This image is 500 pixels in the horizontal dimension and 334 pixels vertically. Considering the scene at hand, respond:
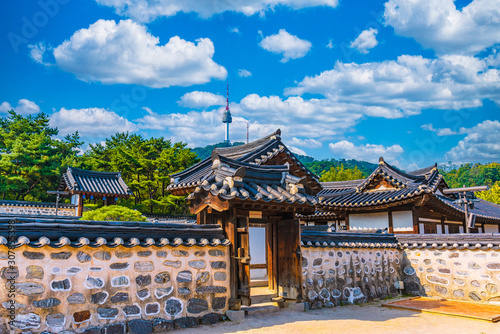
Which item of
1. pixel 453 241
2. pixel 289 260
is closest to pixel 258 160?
pixel 289 260

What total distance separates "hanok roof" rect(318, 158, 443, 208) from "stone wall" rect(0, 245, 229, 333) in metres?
9.54

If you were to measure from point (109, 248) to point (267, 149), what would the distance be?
9.47 metres

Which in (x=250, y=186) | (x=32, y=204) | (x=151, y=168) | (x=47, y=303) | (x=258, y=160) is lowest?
(x=47, y=303)

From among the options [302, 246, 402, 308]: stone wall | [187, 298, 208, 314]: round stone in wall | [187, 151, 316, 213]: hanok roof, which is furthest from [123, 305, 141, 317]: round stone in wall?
[302, 246, 402, 308]: stone wall

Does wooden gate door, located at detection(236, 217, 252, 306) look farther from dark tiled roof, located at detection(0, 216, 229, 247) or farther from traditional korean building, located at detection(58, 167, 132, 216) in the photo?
traditional korean building, located at detection(58, 167, 132, 216)

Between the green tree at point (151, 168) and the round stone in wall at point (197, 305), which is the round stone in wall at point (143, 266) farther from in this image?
the green tree at point (151, 168)

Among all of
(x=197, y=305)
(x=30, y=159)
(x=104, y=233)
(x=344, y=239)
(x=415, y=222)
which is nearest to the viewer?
(x=104, y=233)

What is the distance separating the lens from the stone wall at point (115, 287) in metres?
6.56

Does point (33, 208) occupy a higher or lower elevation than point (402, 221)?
higher

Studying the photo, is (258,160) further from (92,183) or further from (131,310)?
(92,183)

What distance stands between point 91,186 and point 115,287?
23.0 m

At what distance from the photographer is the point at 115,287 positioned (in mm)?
7398

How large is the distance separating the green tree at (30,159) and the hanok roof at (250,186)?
28.2 meters

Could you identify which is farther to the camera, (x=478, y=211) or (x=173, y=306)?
(x=478, y=211)
